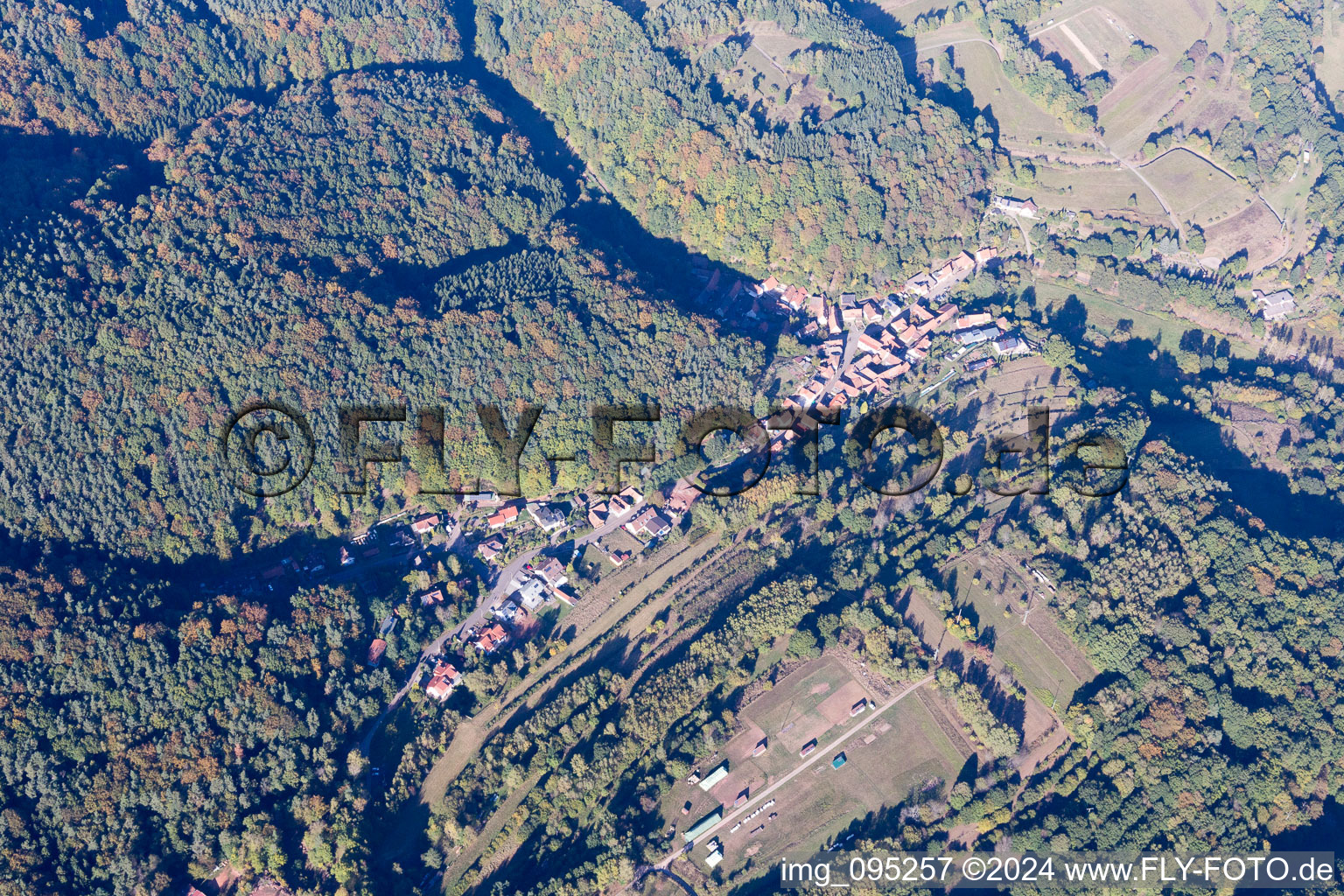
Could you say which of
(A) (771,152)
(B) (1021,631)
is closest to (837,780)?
(B) (1021,631)

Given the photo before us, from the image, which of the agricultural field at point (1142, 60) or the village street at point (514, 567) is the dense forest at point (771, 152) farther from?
the village street at point (514, 567)

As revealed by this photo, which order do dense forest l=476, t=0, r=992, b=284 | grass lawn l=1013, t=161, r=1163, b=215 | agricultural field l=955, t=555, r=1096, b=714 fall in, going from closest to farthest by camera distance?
agricultural field l=955, t=555, r=1096, b=714 < dense forest l=476, t=0, r=992, b=284 < grass lawn l=1013, t=161, r=1163, b=215

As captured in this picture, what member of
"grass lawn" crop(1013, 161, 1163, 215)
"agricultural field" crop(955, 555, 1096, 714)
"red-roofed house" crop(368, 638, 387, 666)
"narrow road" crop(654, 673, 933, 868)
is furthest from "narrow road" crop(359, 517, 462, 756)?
"grass lawn" crop(1013, 161, 1163, 215)

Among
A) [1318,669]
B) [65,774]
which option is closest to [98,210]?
[65,774]

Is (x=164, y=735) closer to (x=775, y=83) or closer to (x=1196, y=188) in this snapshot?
(x=775, y=83)

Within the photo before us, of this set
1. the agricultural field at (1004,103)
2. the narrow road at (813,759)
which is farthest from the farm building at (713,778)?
the agricultural field at (1004,103)

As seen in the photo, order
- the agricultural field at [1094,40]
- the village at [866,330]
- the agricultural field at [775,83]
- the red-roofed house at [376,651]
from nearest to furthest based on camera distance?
1. the red-roofed house at [376,651]
2. the village at [866,330]
3. the agricultural field at [775,83]
4. the agricultural field at [1094,40]

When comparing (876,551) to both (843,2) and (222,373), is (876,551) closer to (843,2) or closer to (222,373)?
(222,373)

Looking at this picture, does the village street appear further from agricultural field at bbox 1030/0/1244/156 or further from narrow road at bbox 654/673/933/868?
agricultural field at bbox 1030/0/1244/156
